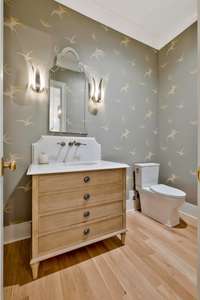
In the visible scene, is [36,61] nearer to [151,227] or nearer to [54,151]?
[54,151]

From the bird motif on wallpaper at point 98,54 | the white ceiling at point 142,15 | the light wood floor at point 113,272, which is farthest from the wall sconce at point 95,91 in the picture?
the light wood floor at point 113,272

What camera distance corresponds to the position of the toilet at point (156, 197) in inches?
74.0

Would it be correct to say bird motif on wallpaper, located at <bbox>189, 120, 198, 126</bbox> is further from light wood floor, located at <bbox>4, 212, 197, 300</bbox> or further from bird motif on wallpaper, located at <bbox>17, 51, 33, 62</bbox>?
bird motif on wallpaper, located at <bbox>17, 51, 33, 62</bbox>

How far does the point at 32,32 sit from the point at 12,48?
0.29 meters

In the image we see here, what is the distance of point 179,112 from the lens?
7.53ft

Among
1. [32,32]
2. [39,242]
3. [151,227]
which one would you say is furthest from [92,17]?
[151,227]

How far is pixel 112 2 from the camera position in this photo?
191cm

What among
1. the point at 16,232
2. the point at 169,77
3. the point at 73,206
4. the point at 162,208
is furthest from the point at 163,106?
the point at 16,232

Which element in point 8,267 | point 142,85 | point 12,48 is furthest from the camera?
point 142,85

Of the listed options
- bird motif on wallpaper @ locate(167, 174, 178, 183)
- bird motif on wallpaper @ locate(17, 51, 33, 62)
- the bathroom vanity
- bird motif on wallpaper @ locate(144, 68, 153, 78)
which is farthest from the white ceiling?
bird motif on wallpaper @ locate(167, 174, 178, 183)

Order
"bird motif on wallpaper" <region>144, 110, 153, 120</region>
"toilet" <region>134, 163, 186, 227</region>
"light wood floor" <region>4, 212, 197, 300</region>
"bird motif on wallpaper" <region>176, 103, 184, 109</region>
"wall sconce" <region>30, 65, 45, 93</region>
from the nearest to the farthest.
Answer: "light wood floor" <region>4, 212, 197, 300</region>, "wall sconce" <region>30, 65, 45, 93</region>, "toilet" <region>134, 163, 186, 227</region>, "bird motif on wallpaper" <region>176, 103, 184, 109</region>, "bird motif on wallpaper" <region>144, 110, 153, 120</region>

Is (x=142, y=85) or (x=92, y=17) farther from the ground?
(x=92, y=17)

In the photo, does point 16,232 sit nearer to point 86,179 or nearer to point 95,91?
point 86,179

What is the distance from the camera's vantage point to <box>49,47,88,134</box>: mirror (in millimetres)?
1756
